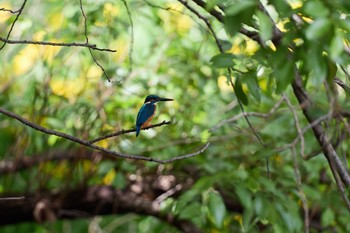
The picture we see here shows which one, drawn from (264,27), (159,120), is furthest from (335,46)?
(159,120)

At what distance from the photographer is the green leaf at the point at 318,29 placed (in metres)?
1.37

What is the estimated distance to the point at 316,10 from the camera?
1436 millimetres

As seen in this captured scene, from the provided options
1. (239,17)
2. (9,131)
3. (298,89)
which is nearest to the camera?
(239,17)

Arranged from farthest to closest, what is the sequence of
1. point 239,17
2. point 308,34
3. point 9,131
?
point 9,131 → point 239,17 → point 308,34

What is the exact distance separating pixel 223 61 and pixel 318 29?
0.72m

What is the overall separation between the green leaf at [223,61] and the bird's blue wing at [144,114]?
24cm

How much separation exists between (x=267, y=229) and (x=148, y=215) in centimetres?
66

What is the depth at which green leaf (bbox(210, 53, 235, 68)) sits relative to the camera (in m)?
2.06

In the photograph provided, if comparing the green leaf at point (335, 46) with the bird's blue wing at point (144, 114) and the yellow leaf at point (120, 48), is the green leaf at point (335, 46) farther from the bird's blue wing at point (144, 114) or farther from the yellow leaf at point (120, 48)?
the yellow leaf at point (120, 48)

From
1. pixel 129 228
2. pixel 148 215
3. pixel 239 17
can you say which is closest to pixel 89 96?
pixel 148 215

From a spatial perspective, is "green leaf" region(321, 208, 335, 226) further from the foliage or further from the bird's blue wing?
the bird's blue wing

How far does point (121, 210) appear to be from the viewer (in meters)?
4.02

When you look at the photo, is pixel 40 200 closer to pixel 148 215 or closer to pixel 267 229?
pixel 148 215

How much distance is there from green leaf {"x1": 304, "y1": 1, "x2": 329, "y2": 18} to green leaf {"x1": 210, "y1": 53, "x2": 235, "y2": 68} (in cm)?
61
